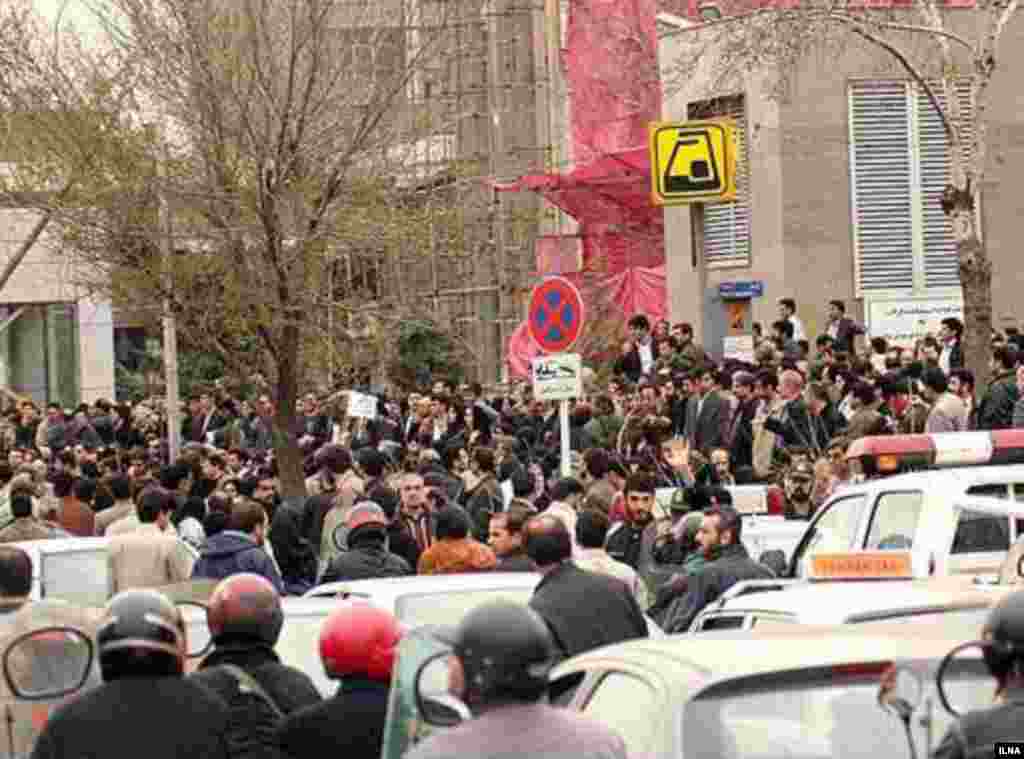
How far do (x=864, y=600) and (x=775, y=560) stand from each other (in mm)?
6639

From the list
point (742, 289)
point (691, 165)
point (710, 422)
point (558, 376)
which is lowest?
point (710, 422)

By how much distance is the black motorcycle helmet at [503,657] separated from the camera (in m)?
6.19

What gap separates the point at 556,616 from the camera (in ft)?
36.3

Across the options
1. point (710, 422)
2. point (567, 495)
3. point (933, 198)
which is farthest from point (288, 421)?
point (933, 198)

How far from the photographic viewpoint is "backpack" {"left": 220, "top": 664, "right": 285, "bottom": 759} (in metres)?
8.43

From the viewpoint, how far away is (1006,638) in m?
6.07

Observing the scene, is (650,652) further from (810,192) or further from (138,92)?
(810,192)

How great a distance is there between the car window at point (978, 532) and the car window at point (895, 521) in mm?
230

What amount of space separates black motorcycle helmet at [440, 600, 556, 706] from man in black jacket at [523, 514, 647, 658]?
4.64m

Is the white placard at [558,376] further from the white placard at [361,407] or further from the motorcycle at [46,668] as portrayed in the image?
the motorcycle at [46,668]

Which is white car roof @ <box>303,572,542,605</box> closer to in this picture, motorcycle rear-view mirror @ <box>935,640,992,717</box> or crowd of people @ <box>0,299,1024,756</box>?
crowd of people @ <box>0,299,1024,756</box>

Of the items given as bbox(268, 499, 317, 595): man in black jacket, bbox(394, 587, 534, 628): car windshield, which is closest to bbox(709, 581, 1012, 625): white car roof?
bbox(394, 587, 534, 628): car windshield

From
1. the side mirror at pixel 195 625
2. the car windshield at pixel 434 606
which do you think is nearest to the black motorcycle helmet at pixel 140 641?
the side mirror at pixel 195 625

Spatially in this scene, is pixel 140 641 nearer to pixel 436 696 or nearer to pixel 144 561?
pixel 436 696
